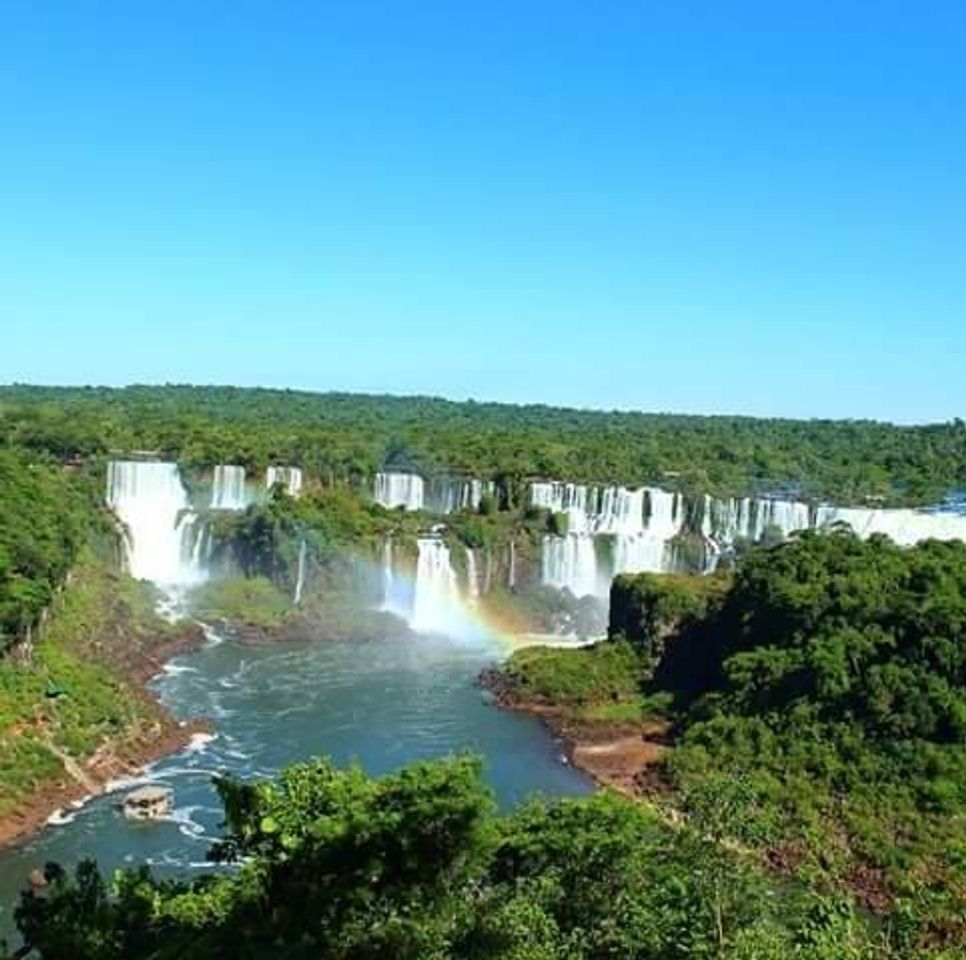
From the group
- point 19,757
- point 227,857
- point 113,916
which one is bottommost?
point 19,757

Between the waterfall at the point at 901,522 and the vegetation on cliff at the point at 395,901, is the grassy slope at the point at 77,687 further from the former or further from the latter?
the waterfall at the point at 901,522

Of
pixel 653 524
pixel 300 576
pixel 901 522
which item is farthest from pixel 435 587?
pixel 901 522

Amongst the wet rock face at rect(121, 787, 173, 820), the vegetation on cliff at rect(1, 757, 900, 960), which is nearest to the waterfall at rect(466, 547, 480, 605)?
the wet rock face at rect(121, 787, 173, 820)

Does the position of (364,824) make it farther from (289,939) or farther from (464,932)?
(464,932)

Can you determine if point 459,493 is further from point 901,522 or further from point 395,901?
point 395,901

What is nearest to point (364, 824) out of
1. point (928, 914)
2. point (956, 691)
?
point (928, 914)
